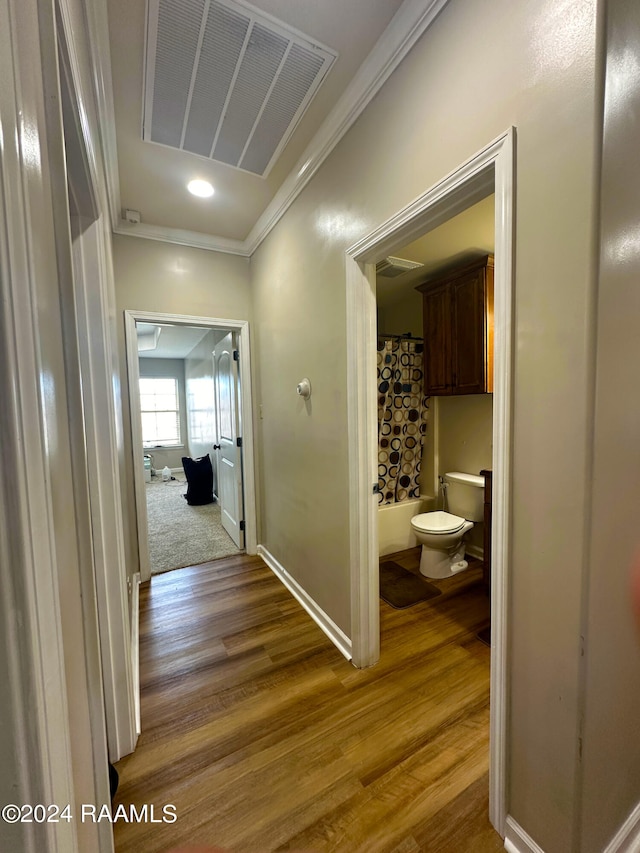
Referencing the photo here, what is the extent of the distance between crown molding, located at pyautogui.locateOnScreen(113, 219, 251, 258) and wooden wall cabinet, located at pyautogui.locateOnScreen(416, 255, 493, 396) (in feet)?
5.62

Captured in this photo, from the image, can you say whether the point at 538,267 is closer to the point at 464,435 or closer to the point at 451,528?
the point at 451,528

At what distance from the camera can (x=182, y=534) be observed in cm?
374

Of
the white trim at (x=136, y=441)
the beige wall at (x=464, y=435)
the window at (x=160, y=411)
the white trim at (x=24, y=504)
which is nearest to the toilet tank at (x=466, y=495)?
the beige wall at (x=464, y=435)

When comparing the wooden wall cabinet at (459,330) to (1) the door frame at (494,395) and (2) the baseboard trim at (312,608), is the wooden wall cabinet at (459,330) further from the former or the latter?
(2) the baseboard trim at (312,608)

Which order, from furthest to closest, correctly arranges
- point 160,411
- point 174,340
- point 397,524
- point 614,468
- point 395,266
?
point 160,411, point 174,340, point 397,524, point 395,266, point 614,468

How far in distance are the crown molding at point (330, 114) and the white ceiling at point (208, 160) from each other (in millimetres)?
34

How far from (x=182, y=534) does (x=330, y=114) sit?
3800mm

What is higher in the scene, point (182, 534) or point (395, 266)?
point (395, 266)

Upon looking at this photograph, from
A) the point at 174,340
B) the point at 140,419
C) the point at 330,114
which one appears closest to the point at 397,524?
the point at 140,419

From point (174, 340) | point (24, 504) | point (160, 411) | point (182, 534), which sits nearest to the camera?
point (24, 504)

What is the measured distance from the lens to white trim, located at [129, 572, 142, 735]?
1.58 meters

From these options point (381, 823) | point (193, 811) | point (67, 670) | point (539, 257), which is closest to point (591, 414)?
point (539, 257)

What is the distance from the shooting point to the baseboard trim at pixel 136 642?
5.16 ft

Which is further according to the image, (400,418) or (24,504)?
(400,418)
